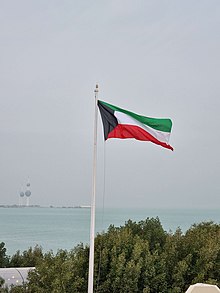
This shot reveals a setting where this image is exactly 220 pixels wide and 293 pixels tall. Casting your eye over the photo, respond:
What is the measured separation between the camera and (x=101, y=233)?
16750mm

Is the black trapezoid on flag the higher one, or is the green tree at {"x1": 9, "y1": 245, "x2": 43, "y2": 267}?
the black trapezoid on flag

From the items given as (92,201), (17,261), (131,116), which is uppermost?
(131,116)

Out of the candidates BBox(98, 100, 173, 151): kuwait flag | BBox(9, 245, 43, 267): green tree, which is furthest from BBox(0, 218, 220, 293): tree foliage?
BBox(9, 245, 43, 267): green tree

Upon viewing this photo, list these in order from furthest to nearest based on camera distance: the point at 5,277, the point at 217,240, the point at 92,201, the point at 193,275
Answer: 1. the point at 5,277
2. the point at 217,240
3. the point at 193,275
4. the point at 92,201

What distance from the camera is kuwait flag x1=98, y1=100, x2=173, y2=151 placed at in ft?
31.4

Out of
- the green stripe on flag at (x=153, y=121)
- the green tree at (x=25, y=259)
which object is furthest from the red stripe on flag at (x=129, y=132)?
the green tree at (x=25, y=259)

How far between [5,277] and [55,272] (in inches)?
157

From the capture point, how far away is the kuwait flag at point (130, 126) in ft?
31.4

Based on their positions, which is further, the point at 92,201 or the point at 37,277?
the point at 37,277

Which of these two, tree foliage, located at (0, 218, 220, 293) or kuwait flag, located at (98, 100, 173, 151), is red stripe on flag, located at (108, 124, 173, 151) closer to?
kuwait flag, located at (98, 100, 173, 151)

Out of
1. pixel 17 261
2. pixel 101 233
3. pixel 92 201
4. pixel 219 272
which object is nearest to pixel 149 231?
pixel 101 233

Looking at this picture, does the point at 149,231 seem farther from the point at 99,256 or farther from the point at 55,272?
the point at 55,272

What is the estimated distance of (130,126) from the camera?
31.3 feet

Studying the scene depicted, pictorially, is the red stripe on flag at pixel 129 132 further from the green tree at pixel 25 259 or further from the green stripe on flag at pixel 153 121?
the green tree at pixel 25 259
